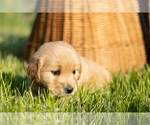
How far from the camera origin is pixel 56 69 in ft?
9.82

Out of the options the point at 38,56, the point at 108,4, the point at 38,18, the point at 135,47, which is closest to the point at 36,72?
the point at 38,56

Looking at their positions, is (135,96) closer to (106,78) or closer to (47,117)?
(106,78)

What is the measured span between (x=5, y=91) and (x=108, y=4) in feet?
7.30

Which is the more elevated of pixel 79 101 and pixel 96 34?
pixel 96 34

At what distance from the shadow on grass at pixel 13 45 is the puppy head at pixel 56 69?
2.93 m

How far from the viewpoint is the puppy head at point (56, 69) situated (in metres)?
2.95

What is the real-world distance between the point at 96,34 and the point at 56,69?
6.00 feet

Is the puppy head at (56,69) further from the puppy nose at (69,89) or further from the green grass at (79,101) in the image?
the green grass at (79,101)

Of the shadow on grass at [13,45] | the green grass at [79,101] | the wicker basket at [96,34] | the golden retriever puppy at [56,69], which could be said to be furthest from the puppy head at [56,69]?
the shadow on grass at [13,45]

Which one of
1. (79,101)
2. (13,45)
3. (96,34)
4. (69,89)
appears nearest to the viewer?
(69,89)

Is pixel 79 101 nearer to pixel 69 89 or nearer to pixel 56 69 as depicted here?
pixel 69 89

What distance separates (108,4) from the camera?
13.5 feet

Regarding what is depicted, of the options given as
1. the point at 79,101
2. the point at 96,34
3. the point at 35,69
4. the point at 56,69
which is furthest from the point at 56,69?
the point at 96,34

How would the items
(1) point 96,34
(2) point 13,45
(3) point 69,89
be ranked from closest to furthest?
(3) point 69,89 → (1) point 96,34 → (2) point 13,45
